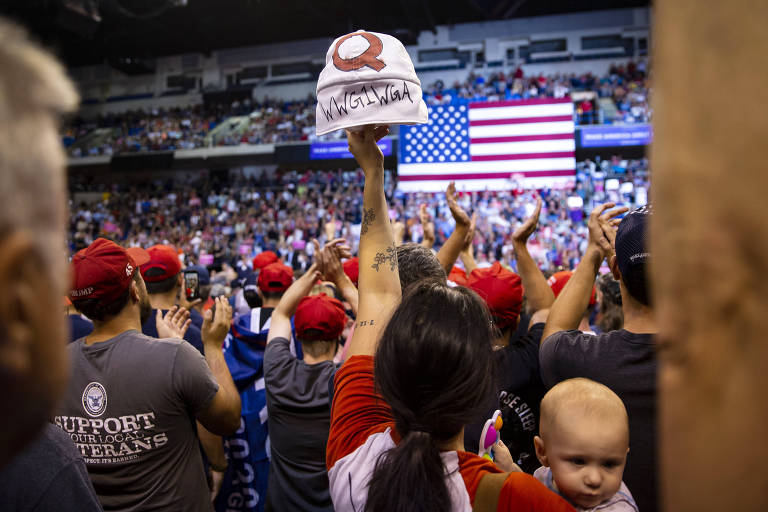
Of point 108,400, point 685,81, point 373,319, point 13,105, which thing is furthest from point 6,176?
point 108,400

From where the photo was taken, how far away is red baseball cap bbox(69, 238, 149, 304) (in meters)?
1.62

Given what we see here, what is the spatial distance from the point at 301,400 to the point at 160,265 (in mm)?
1181

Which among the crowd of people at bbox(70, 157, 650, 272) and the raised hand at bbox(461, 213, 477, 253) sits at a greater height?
the crowd of people at bbox(70, 157, 650, 272)

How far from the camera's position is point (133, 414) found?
5.25ft

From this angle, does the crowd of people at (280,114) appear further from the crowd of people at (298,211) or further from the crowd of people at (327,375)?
the crowd of people at (327,375)

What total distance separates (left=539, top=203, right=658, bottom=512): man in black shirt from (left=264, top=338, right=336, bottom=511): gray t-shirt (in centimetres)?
111

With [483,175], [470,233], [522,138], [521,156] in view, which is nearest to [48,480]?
[470,233]

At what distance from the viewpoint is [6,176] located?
356 mm

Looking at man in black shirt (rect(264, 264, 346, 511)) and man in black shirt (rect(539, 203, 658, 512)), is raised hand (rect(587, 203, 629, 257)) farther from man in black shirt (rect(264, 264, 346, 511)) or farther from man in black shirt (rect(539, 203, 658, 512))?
man in black shirt (rect(264, 264, 346, 511))

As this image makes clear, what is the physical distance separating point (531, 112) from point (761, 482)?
1000 cm

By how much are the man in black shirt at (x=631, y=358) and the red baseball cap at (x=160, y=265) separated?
6.96 feet

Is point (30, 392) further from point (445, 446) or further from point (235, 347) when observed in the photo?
point (235, 347)

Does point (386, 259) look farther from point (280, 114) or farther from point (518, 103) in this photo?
point (280, 114)

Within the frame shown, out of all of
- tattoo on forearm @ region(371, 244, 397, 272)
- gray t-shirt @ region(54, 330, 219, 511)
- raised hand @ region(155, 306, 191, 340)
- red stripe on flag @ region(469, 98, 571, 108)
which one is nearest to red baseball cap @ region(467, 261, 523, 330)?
tattoo on forearm @ region(371, 244, 397, 272)
